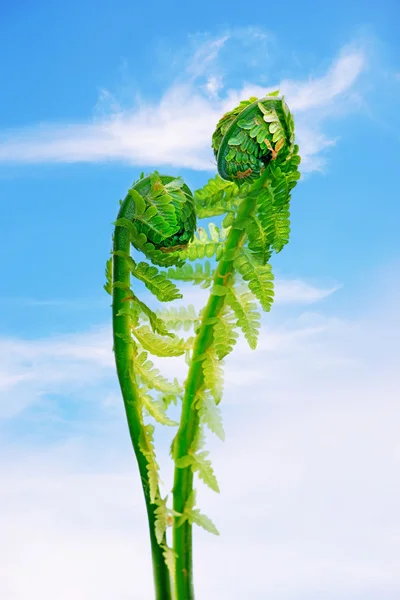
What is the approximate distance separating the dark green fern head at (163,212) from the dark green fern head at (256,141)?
0.13 meters

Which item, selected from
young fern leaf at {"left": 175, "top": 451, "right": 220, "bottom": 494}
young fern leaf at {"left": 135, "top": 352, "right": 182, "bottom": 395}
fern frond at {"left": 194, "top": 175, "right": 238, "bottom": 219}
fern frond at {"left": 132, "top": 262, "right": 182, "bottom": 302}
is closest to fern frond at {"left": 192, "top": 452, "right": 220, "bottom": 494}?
young fern leaf at {"left": 175, "top": 451, "right": 220, "bottom": 494}

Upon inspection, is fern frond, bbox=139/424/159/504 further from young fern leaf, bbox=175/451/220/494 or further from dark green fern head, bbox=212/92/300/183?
dark green fern head, bbox=212/92/300/183

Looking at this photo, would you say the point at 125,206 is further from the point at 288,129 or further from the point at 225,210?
the point at 288,129

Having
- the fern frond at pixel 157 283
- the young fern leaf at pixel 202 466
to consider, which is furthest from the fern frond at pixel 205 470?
the fern frond at pixel 157 283

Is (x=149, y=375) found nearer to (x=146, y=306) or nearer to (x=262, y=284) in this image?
(x=146, y=306)

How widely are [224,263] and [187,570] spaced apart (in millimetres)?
799

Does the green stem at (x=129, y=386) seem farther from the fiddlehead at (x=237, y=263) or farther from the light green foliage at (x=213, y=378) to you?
the light green foliage at (x=213, y=378)

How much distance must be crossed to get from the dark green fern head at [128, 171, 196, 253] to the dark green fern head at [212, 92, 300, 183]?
130 millimetres

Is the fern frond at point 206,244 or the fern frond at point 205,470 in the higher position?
the fern frond at point 206,244

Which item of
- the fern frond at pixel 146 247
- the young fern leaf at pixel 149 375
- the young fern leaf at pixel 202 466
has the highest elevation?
the fern frond at pixel 146 247

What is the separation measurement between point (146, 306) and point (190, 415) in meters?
0.31

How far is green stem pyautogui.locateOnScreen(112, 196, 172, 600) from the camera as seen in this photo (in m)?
1.99

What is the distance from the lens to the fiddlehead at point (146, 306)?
1.94 metres

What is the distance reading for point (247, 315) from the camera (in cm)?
199
